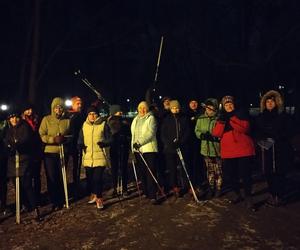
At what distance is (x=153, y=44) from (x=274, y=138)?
660 inches

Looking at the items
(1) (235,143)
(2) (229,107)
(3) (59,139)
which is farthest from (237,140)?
(3) (59,139)

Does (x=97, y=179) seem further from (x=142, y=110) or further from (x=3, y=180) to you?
(x=3, y=180)

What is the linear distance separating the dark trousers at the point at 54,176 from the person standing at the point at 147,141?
1525 millimetres

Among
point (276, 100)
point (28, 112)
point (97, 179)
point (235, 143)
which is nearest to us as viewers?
point (235, 143)

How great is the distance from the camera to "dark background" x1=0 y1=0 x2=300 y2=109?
1509 centimetres

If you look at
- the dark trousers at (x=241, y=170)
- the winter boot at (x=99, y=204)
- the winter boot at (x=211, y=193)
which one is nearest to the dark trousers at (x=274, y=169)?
the dark trousers at (x=241, y=170)

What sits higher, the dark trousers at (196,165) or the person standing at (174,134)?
the person standing at (174,134)

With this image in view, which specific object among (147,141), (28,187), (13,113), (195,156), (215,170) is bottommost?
(28,187)

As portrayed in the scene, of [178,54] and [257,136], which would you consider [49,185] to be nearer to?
[257,136]

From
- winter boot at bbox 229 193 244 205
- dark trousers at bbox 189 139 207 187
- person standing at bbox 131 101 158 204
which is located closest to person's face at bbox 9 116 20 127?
person standing at bbox 131 101 158 204

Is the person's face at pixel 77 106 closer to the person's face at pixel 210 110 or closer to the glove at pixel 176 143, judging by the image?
the glove at pixel 176 143

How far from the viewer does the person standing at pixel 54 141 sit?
7.47 meters

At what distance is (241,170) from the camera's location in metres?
7.33

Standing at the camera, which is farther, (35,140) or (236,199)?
(236,199)
